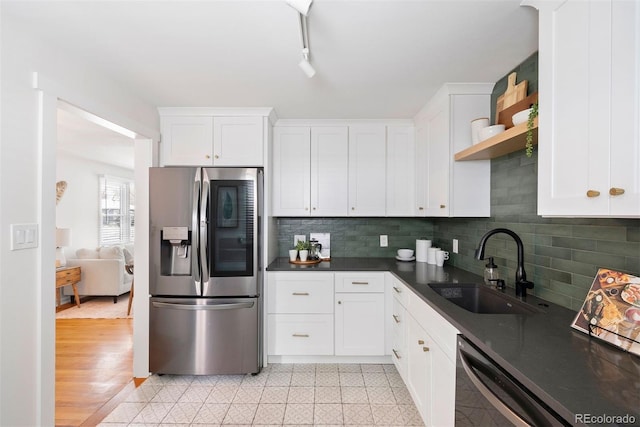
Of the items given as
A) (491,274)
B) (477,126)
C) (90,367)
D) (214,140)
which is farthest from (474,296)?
(90,367)

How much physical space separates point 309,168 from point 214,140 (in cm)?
91

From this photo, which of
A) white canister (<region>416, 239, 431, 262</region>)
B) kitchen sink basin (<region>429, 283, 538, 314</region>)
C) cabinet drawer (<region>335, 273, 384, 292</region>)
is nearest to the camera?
kitchen sink basin (<region>429, 283, 538, 314</region>)

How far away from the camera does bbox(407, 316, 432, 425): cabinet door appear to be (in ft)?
5.61

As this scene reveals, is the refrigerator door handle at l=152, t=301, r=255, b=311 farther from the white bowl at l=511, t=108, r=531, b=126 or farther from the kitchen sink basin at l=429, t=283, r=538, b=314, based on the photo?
the white bowl at l=511, t=108, r=531, b=126

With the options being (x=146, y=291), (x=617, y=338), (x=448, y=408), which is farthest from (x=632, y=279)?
(x=146, y=291)

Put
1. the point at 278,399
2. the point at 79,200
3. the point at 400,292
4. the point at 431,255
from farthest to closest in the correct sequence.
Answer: the point at 79,200 → the point at 431,255 → the point at 400,292 → the point at 278,399

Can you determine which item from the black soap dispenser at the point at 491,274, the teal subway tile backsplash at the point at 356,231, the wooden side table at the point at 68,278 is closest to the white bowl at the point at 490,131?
the black soap dispenser at the point at 491,274

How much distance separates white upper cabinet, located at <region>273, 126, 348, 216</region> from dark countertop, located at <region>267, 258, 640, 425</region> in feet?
5.09

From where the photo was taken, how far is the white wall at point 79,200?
493 centimetres

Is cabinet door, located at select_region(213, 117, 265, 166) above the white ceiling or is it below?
below

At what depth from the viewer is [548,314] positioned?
141 cm

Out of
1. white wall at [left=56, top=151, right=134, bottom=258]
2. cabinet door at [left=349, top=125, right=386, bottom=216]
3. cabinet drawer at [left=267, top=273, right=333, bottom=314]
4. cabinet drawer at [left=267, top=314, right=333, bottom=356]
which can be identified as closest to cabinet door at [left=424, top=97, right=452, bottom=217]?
cabinet door at [left=349, top=125, right=386, bottom=216]

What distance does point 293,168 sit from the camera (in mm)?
2949

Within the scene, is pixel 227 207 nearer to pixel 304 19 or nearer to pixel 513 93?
pixel 304 19
